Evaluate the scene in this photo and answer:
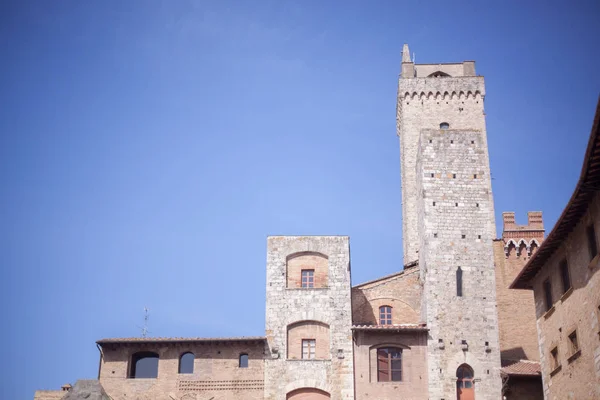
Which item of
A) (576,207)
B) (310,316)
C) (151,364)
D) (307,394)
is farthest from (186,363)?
(576,207)

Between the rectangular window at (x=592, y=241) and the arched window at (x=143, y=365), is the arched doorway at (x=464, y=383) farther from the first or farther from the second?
the arched window at (x=143, y=365)

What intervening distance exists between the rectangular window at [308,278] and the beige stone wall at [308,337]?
1.88 meters

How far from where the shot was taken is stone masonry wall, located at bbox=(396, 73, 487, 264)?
52.7m

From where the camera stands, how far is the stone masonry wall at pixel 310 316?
37.2 metres

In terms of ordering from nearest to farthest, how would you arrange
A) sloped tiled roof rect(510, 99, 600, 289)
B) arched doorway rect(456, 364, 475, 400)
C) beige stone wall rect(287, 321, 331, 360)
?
sloped tiled roof rect(510, 99, 600, 289), arched doorway rect(456, 364, 475, 400), beige stone wall rect(287, 321, 331, 360)

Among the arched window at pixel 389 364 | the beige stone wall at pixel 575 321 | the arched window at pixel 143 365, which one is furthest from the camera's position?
the arched window at pixel 143 365

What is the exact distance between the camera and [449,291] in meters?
37.7

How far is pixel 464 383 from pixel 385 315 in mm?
5716

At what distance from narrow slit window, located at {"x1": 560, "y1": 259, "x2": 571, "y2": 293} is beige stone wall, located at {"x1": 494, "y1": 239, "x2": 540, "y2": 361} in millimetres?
12103

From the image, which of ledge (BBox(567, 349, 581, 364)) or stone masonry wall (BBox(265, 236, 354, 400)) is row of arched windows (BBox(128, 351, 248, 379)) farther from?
ledge (BBox(567, 349, 581, 364))

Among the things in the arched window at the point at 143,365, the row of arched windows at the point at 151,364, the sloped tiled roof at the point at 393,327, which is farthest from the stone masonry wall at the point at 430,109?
the arched window at the point at 143,365

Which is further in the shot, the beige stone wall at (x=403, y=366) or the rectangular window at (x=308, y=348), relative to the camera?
the rectangular window at (x=308, y=348)

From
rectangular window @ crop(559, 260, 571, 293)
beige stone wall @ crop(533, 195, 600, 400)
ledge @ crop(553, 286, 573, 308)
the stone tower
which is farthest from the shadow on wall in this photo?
ledge @ crop(553, 286, 573, 308)

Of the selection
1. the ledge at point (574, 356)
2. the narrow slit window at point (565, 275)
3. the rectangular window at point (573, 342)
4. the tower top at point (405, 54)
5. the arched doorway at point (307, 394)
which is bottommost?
the arched doorway at point (307, 394)
